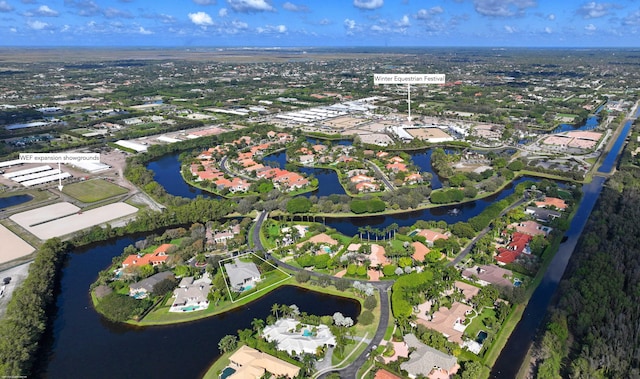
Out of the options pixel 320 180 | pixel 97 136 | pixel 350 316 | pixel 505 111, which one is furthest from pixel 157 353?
pixel 505 111

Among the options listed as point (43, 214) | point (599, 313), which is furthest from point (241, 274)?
point (43, 214)

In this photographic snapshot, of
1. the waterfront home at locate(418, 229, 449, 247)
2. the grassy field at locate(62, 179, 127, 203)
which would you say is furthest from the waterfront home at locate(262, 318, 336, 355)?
the grassy field at locate(62, 179, 127, 203)

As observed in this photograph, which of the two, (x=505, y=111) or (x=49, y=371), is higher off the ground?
(x=505, y=111)

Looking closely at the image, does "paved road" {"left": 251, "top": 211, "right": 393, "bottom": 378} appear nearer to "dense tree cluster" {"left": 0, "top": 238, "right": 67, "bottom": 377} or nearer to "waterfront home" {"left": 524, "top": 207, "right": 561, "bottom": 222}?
"dense tree cluster" {"left": 0, "top": 238, "right": 67, "bottom": 377}

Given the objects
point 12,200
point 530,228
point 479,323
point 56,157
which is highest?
point 56,157

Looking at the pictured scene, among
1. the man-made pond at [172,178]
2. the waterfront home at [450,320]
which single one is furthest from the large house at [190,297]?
the man-made pond at [172,178]

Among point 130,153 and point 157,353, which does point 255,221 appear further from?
point 130,153

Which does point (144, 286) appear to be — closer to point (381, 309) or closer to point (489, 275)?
point (381, 309)
